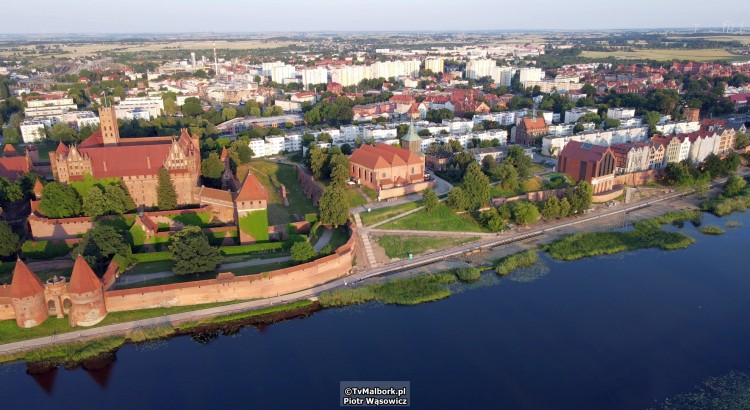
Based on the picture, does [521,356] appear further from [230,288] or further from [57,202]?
[57,202]

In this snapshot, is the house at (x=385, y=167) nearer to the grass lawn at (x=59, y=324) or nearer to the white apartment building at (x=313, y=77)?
the grass lawn at (x=59, y=324)

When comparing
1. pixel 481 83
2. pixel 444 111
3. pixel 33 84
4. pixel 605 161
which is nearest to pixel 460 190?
pixel 605 161

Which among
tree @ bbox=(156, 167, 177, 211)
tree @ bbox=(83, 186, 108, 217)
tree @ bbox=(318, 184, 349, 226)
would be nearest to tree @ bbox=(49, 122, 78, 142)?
tree @ bbox=(156, 167, 177, 211)

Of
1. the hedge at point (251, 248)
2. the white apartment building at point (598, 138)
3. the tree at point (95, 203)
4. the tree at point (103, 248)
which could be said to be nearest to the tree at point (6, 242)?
the tree at point (95, 203)

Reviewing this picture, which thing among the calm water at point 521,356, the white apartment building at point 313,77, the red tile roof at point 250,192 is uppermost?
the white apartment building at point 313,77

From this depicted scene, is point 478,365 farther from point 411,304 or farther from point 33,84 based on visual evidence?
point 33,84

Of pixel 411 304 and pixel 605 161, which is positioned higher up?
pixel 605 161
